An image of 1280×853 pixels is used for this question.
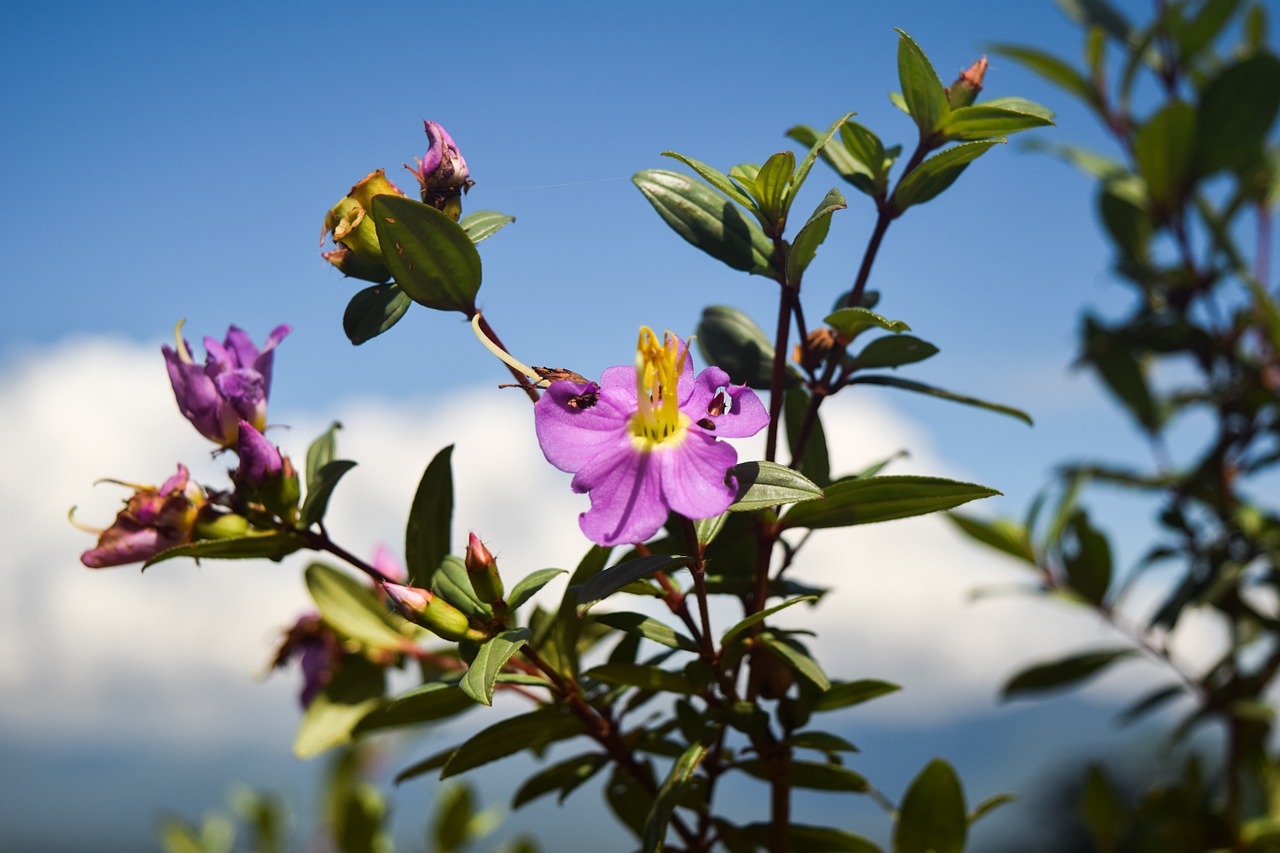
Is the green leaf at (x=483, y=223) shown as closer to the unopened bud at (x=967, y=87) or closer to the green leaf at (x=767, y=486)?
the green leaf at (x=767, y=486)

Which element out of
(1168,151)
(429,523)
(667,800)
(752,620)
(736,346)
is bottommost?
(667,800)

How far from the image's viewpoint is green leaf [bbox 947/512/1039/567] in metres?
1.96

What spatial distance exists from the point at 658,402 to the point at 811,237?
173 mm

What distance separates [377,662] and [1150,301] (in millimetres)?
1645

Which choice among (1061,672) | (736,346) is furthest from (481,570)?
(1061,672)

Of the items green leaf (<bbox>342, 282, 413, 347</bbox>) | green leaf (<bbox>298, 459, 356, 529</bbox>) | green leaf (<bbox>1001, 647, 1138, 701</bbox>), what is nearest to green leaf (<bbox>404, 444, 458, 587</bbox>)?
green leaf (<bbox>298, 459, 356, 529</bbox>)

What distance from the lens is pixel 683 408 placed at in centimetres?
83

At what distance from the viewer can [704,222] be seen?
3.02 ft

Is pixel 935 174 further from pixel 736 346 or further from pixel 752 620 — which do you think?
pixel 752 620

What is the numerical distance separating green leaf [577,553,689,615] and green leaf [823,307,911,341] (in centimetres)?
23

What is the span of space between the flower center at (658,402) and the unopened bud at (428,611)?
20 centimetres

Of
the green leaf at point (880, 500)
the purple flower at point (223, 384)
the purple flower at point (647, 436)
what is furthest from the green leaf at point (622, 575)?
the purple flower at point (223, 384)

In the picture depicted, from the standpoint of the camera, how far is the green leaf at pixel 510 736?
904 mm

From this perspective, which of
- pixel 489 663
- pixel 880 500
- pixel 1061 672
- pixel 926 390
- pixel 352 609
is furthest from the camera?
pixel 1061 672
